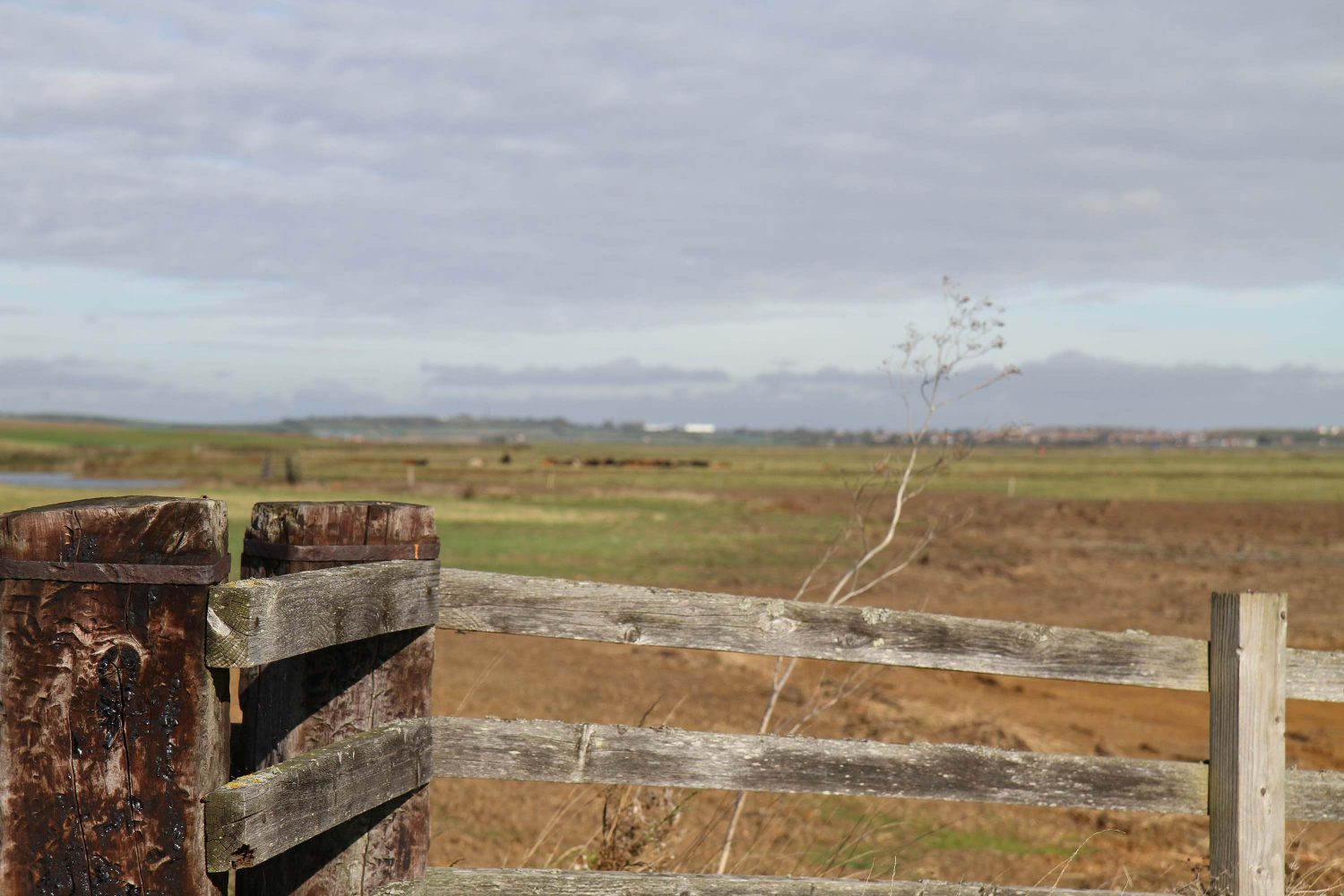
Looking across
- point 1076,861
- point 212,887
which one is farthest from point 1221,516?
point 212,887

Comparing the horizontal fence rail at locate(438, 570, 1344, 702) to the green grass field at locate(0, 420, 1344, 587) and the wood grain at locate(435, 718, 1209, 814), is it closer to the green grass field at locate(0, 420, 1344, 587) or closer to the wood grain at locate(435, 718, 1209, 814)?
the wood grain at locate(435, 718, 1209, 814)

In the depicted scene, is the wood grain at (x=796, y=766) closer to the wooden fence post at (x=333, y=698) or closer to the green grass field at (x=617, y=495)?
the wooden fence post at (x=333, y=698)

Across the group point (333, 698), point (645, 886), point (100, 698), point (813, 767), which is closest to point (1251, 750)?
point (813, 767)

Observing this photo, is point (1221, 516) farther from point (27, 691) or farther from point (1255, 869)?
point (27, 691)

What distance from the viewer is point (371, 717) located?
2.95 meters

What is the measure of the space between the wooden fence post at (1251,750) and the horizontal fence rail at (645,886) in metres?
0.57

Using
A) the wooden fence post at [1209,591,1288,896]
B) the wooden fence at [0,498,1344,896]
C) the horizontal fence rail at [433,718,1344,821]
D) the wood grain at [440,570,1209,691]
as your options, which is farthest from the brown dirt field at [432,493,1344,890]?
the wood grain at [440,570,1209,691]

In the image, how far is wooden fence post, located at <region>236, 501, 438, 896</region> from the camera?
9.37ft

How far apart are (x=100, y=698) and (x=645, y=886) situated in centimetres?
165

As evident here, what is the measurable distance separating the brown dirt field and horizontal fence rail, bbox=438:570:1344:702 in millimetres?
630

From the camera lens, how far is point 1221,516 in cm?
Answer: 4041

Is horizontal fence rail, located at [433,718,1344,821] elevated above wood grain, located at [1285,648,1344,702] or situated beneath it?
situated beneath

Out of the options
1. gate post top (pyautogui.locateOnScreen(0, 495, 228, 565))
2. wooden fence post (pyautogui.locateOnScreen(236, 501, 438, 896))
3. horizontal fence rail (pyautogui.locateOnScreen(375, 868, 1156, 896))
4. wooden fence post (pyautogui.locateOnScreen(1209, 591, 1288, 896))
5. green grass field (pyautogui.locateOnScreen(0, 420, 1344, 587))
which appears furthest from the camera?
green grass field (pyautogui.locateOnScreen(0, 420, 1344, 587))

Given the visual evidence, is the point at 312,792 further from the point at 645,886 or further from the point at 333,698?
the point at 645,886
